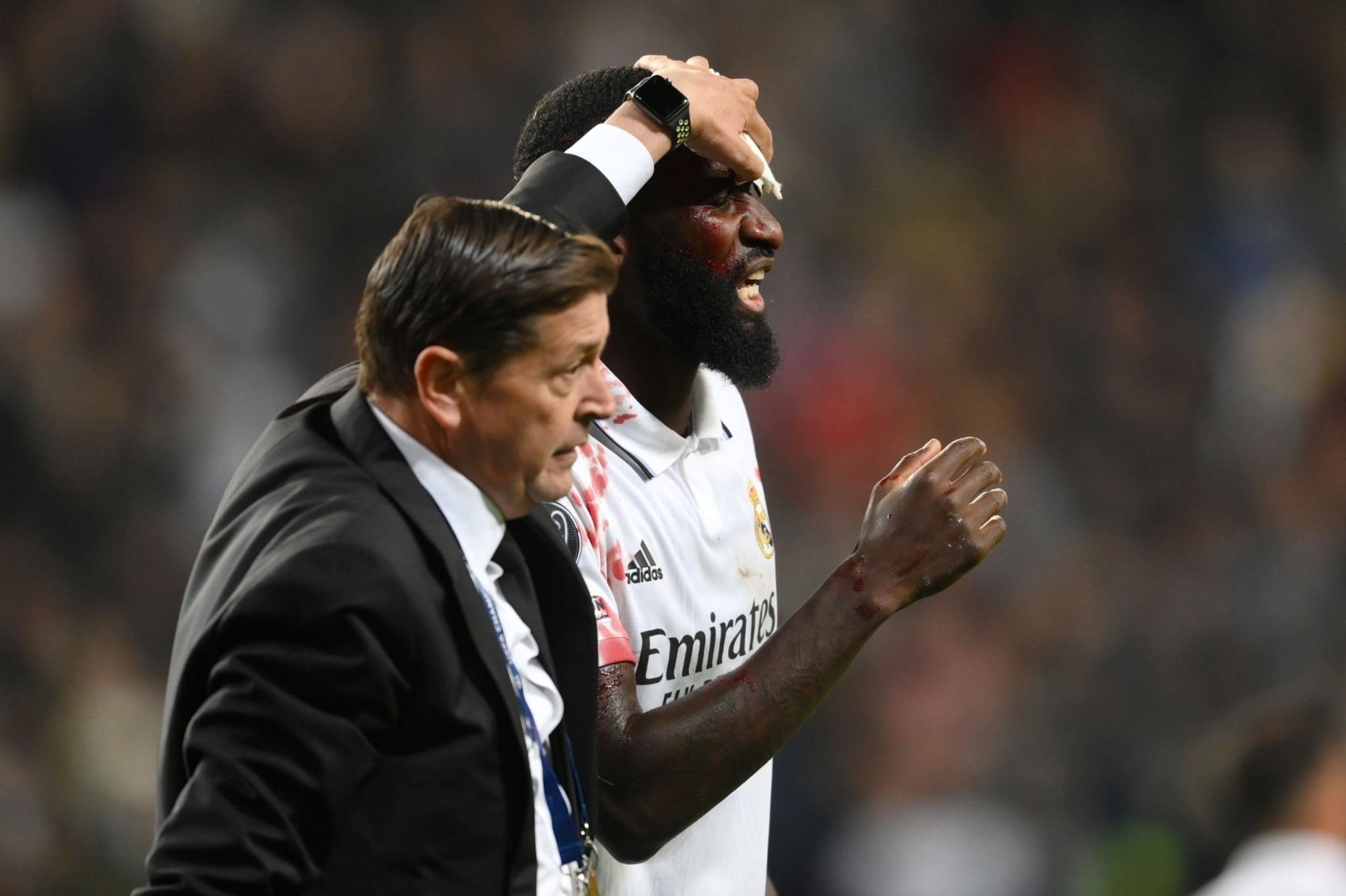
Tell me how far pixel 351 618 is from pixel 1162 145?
5.89 m

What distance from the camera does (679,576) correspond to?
88.5 inches

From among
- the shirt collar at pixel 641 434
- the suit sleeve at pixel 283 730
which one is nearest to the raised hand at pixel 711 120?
the shirt collar at pixel 641 434

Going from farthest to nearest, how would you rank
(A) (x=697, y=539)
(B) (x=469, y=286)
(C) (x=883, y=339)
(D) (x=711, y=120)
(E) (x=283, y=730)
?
(C) (x=883, y=339) < (A) (x=697, y=539) < (D) (x=711, y=120) < (B) (x=469, y=286) < (E) (x=283, y=730)

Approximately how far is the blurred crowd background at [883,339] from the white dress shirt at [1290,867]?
3.04 metres

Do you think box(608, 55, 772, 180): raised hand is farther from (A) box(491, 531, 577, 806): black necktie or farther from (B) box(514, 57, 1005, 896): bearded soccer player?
(A) box(491, 531, 577, 806): black necktie

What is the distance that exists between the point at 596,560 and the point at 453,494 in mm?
544

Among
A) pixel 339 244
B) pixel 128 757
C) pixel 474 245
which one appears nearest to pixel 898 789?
pixel 128 757

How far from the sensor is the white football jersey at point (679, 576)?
7.11 ft

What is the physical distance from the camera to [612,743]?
77.5 inches

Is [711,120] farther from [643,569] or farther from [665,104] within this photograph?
[643,569]

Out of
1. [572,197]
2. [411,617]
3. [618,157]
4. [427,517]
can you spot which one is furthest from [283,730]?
[618,157]

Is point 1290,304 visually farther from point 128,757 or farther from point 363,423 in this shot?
point 363,423

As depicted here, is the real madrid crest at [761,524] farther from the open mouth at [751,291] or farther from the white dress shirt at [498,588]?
the white dress shirt at [498,588]

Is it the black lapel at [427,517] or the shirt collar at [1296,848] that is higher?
the black lapel at [427,517]
